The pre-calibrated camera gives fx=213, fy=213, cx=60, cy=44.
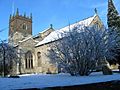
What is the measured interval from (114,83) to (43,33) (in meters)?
44.5

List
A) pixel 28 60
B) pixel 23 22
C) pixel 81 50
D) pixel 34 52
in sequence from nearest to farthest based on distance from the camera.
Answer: pixel 81 50, pixel 28 60, pixel 34 52, pixel 23 22

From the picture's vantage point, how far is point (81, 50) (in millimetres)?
21906

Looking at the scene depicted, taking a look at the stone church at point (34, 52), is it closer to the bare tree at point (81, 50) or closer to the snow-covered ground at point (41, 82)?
the bare tree at point (81, 50)

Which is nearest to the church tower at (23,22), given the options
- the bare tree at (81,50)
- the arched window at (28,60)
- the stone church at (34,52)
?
the stone church at (34,52)

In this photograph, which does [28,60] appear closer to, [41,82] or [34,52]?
[34,52]

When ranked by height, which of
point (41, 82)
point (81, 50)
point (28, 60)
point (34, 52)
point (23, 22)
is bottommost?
point (41, 82)

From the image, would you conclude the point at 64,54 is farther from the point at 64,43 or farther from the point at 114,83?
the point at 114,83

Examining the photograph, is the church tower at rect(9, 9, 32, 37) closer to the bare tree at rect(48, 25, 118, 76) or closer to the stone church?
the stone church

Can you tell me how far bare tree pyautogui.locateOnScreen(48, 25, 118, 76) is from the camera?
2184 cm

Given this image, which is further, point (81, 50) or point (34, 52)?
point (34, 52)

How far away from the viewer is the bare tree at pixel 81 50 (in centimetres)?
2184

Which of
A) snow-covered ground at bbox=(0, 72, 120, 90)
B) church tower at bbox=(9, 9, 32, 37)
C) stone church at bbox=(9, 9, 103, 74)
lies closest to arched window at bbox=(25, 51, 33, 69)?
stone church at bbox=(9, 9, 103, 74)

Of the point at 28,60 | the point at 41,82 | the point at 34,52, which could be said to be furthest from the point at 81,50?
the point at 34,52

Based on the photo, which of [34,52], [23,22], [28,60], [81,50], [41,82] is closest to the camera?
[41,82]
